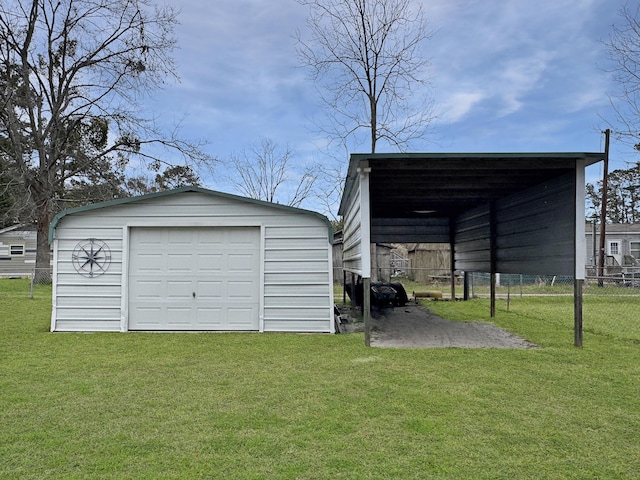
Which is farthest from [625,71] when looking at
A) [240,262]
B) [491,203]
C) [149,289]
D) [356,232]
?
[149,289]

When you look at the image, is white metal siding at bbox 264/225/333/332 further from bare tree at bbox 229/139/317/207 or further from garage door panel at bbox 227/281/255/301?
bare tree at bbox 229/139/317/207

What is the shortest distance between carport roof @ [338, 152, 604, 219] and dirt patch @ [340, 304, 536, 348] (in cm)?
275

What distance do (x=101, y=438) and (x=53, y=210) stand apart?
65.1 feet

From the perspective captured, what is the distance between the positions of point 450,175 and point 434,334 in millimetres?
2867

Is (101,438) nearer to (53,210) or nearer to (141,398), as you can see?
(141,398)

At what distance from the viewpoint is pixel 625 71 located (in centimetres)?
888

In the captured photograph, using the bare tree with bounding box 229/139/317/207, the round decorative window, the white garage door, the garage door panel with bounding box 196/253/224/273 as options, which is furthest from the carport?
the bare tree with bounding box 229/139/317/207

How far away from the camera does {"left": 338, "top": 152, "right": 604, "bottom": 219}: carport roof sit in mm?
6812

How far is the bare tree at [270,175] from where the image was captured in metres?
25.8

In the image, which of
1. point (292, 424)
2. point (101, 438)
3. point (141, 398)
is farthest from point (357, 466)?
point (141, 398)

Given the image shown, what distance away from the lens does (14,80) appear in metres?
20.3

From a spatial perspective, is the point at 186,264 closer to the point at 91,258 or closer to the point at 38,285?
the point at 91,258

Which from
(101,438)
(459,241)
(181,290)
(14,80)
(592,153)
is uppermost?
(14,80)

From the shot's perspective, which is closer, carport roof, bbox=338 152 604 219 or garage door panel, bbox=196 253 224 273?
carport roof, bbox=338 152 604 219
